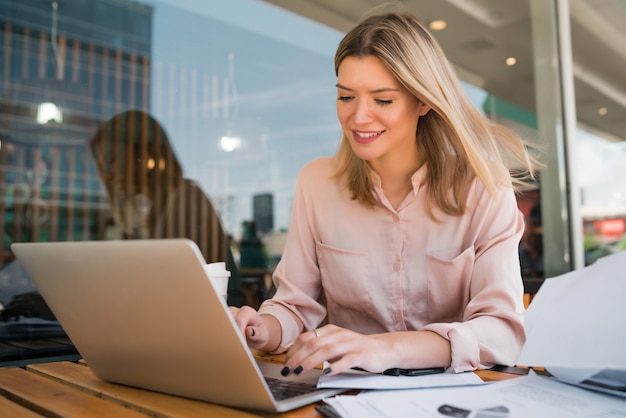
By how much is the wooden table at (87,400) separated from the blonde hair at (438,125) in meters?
0.45

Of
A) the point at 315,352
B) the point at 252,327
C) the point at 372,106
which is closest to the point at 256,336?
the point at 252,327

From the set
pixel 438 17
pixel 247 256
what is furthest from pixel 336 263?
pixel 438 17

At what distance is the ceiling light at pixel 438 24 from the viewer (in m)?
4.32

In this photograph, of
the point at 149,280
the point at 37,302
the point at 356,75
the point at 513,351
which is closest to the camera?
the point at 149,280

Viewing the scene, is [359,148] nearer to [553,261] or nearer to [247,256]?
[553,261]

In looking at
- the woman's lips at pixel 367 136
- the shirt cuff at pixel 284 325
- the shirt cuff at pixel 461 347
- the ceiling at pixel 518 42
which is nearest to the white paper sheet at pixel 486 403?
the shirt cuff at pixel 461 347

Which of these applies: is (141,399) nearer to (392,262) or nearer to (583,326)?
(583,326)

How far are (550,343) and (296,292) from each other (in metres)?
0.65

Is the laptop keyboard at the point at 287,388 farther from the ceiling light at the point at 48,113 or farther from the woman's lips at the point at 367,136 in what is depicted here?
the ceiling light at the point at 48,113

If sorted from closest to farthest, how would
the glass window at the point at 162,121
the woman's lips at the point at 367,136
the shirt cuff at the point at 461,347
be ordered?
the shirt cuff at the point at 461,347 < the woman's lips at the point at 367,136 < the glass window at the point at 162,121

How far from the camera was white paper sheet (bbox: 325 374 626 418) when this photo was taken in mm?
583

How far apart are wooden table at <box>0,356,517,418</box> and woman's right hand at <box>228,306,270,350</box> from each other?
0.24m

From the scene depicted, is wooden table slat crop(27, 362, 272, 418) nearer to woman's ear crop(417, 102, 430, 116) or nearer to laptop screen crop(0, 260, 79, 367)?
laptop screen crop(0, 260, 79, 367)

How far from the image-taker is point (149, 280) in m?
0.58
